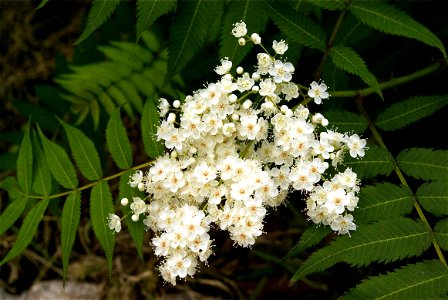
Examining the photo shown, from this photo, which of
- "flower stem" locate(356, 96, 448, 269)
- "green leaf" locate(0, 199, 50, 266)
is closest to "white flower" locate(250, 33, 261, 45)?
"flower stem" locate(356, 96, 448, 269)

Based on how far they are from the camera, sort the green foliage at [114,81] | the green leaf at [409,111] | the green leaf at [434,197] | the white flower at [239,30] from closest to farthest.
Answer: the green leaf at [434,197] → the white flower at [239,30] → the green leaf at [409,111] → the green foliage at [114,81]

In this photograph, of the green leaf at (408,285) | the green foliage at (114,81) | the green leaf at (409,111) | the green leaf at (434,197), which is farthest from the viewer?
the green foliage at (114,81)

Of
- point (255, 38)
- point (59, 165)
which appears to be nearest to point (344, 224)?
point (255, 38)

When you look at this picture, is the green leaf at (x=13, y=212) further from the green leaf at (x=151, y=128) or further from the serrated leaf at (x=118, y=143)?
the green leaf at (x=151, y=128)

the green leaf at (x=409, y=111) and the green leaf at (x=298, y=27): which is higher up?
the green leaf at (x=298, y=27)

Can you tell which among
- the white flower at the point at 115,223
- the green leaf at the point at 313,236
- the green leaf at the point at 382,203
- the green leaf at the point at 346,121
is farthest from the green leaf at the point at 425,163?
the white flower at the point at 115,223

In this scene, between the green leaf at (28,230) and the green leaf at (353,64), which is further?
the green leaf at (28,230)

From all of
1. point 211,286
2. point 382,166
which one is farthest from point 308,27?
point 211,286

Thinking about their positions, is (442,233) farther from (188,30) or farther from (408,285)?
(188,30)
